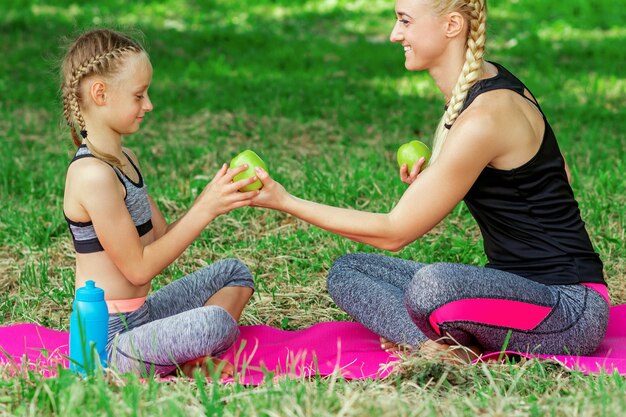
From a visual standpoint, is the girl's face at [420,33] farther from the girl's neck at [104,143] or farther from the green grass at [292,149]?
the girl's neck at [104,143]

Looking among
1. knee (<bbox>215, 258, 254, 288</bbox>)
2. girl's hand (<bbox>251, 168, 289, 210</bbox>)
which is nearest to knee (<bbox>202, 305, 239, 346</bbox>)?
girl's hand (<bbox>251, 168, 289, 210</bbox>)

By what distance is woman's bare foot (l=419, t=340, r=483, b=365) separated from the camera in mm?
3654

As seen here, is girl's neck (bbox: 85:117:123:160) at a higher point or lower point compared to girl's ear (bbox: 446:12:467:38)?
lower

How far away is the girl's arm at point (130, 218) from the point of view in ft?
12.2

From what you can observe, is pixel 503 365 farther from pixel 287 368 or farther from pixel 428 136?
pixel 428 136

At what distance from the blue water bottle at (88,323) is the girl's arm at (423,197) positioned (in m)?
0.77

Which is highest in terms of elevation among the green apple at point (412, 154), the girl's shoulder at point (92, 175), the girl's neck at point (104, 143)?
the girl's neck at point (104, 143)

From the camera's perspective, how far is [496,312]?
12.0ft

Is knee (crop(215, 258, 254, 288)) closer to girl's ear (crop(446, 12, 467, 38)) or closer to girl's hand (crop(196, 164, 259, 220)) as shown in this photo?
girl's hand (crop(196, 164, 259, 220))

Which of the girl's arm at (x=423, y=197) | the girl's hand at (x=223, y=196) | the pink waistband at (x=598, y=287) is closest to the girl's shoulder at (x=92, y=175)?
the girl's hand at (x=223, y=196)

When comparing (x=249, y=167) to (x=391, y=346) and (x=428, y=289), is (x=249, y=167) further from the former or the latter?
(x=391, y=346)

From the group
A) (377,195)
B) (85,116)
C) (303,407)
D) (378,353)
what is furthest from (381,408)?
(377,195)

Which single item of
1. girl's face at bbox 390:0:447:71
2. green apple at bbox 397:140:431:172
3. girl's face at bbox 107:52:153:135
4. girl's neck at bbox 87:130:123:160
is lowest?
green apple at bbox 397:140:431:172

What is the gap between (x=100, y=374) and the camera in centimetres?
305
